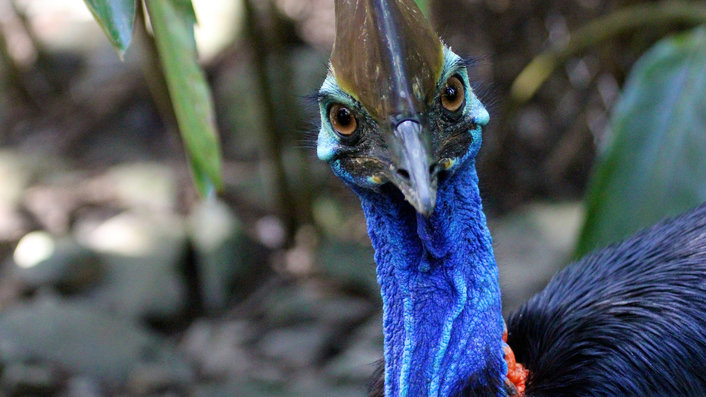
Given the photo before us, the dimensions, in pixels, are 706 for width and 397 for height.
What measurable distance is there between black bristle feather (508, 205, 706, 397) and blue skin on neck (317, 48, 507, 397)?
0.42 feet

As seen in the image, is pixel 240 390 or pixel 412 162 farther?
pixel 240 390

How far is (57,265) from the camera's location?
Answer: 11.8 ft

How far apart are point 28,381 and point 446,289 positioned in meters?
2.18

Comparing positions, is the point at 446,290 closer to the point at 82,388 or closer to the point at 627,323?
the point at 627,323

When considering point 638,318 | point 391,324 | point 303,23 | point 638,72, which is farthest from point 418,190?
point 303,23

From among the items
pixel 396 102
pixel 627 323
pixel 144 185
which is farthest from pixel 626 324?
pixel 144 185

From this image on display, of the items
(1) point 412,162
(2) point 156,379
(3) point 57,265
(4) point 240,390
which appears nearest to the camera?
(1) point 412,162

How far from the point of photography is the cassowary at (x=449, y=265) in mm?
1245

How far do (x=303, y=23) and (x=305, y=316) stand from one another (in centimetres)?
173

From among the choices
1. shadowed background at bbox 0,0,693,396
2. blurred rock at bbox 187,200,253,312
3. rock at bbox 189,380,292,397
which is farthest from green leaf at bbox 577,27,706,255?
blurred rock at bbox 187,200,253,312

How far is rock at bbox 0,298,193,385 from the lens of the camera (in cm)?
328

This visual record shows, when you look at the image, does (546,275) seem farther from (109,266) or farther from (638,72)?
(109,266)

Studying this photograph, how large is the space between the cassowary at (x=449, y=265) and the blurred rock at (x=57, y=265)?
2.34m

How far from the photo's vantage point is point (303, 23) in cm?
461
